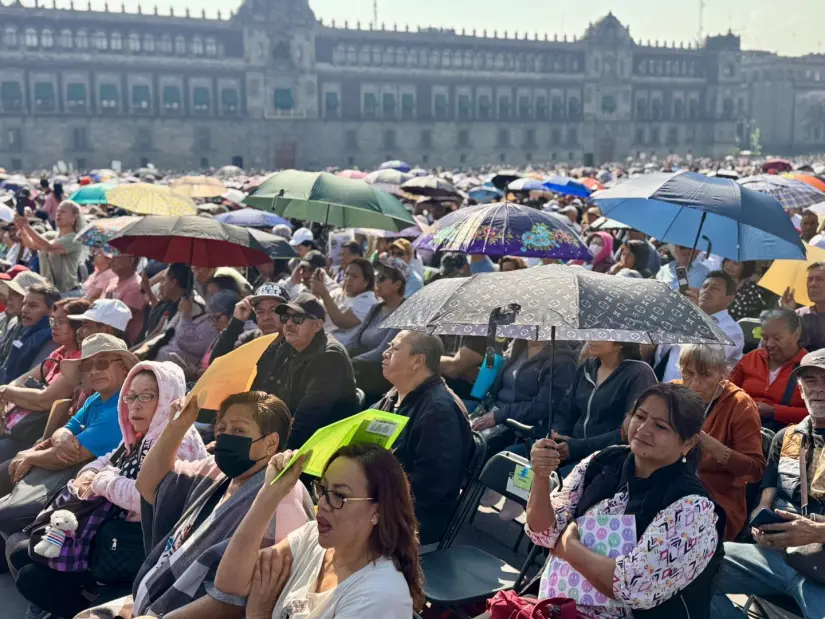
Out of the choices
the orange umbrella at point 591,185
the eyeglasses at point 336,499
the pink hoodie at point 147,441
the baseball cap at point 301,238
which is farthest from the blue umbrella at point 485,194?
the eyeglasses at point 336,499

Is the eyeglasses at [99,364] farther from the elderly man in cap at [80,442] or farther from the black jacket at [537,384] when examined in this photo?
the black jacket at [537,384]

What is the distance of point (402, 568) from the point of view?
2465 millimetres

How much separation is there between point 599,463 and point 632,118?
65.1 meters

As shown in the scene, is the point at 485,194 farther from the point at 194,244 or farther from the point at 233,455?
the point at 233,455

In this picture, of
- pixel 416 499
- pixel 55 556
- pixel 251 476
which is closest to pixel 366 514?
pixel 251 476

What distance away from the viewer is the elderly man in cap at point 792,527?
10.2 ft

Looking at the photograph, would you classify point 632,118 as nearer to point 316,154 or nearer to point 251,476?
point 316,154

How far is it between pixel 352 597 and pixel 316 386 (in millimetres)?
2213

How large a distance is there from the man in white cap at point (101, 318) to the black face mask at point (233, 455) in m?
2.55

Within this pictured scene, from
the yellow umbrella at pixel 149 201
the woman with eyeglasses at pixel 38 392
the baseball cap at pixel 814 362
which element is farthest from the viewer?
the yellow umbrella at pixel 149 201

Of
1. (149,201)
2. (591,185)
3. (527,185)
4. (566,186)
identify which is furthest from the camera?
(591,185)

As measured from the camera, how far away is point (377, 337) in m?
6.11

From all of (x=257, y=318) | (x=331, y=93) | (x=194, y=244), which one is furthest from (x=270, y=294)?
(x=331, y=93)

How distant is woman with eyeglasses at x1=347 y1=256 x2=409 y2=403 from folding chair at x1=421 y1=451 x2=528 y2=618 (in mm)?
1785
